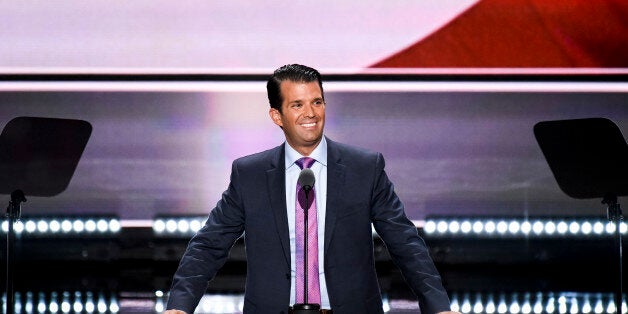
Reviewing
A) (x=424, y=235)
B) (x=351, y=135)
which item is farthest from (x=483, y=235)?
(x=351, y=135)

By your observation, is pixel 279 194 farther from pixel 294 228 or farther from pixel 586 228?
pixel 586 228

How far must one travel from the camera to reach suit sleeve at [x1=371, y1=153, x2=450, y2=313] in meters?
2.22

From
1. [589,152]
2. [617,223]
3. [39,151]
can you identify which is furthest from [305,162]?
[39,151]

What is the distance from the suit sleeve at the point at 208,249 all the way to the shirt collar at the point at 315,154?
14cm

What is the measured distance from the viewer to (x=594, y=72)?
468cm

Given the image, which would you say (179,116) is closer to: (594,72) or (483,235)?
(483,235)

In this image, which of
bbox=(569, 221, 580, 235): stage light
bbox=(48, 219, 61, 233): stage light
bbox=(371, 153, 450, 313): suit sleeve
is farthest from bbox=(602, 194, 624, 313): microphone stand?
bbox=(48, 219, 61, 233): stage light

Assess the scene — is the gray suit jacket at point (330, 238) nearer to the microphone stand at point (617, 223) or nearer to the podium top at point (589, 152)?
the microphone stand at point (617, 223)

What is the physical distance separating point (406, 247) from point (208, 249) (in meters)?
0.49

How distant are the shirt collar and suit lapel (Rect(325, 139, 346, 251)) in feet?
0.04

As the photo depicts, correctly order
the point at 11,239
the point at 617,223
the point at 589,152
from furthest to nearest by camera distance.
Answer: the point at 589,152 < the point at 11,239 < the point at 617,223

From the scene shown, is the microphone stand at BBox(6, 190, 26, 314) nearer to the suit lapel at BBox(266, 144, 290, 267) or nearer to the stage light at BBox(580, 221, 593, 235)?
the suit lapel at BBox(266, 144, 290, 267)

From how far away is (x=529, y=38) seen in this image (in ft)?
15.3

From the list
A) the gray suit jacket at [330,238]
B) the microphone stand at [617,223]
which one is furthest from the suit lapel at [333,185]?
the microphone stand at [617,223]
